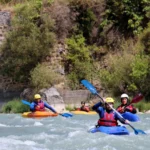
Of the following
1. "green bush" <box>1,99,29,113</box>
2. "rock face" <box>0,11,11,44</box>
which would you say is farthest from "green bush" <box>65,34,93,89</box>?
"rock face" <box>0,11,11,44</box>

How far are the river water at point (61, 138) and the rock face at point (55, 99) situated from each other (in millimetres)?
5424

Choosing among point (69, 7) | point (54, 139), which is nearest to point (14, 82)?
point (69, 7)

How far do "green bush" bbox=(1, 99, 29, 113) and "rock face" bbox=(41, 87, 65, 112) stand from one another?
36.4 inches

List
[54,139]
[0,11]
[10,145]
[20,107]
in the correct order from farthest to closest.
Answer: [0,11] < [20,107] < [54,139] < [10,145]

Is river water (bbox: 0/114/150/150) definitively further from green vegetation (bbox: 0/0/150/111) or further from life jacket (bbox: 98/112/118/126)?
green vegetation (bbox: 0/0/150/111)

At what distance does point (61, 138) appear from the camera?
40.4 feet

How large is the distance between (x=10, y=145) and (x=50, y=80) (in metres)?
11.7

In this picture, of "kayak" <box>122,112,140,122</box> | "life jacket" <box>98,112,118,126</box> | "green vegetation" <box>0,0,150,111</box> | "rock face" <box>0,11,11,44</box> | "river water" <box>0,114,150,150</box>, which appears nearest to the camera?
"river water" <box>0,114,150,150</box>

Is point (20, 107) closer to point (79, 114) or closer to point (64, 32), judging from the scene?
point (79, 114)

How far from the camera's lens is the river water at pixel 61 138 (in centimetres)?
1091

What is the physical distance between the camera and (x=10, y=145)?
10977mm

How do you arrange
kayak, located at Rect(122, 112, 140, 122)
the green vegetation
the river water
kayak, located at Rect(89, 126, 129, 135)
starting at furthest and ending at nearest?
the green vegetation, kayak, located at Rect(122, 112, 140, 122), kayak, located at Rect(89, 126, 129, 135), the river water

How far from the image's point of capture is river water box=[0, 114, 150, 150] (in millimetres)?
10911

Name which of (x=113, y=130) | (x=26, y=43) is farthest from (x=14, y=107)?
(x=113, y=130)
